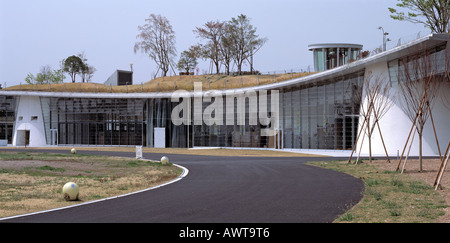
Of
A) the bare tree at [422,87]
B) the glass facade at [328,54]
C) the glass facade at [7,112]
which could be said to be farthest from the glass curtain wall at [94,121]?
the bare tree at [422,87]

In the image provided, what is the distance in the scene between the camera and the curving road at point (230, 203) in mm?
11570

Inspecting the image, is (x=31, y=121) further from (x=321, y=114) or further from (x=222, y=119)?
(x=321, y=114)

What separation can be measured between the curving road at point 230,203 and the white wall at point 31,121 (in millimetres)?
50443

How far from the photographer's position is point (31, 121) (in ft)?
216

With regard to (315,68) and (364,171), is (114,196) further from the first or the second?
(315,68)

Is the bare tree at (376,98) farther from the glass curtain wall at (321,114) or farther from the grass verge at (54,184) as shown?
the grass verge at (54,184)

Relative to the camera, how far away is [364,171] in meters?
24.6

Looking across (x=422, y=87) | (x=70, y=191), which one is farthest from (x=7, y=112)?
(x=422, y=87)

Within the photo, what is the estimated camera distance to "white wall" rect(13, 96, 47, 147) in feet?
215

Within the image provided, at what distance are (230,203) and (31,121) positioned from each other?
2314 inches

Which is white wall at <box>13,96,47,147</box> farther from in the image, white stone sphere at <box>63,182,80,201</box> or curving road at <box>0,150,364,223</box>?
white stone sphere at <box>63,182,80,201</box>

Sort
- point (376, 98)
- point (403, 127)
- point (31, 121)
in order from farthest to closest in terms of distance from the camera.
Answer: point (31, 121), point (403, 127), point (376, 98)

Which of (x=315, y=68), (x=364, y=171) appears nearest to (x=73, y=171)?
(x=364, y=171)
